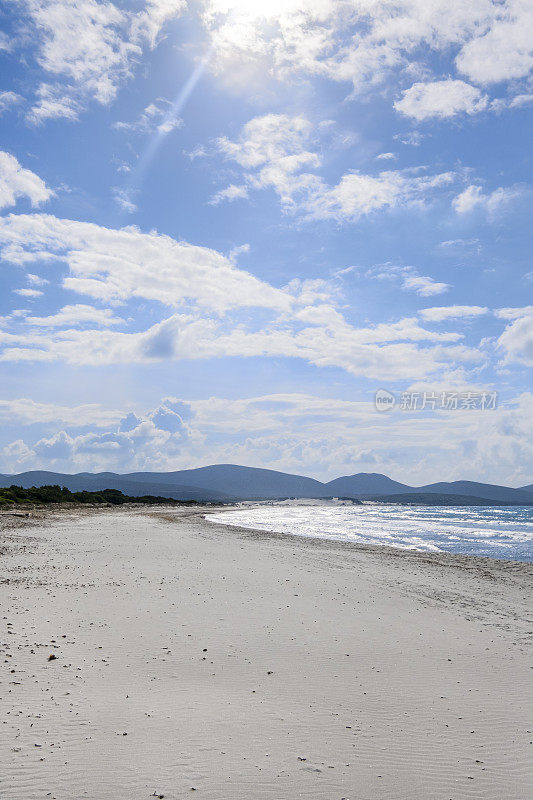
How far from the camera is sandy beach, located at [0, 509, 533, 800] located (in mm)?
5641

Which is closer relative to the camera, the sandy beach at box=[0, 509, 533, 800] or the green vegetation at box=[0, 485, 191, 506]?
the sandy beach at box=[0, 509, 533, 800]

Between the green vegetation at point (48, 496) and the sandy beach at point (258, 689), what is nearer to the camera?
the sandy beach at point (258, 689)

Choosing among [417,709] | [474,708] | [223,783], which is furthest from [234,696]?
[474,708]

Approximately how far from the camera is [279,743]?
20.9 feet

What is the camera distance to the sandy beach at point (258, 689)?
5.64m

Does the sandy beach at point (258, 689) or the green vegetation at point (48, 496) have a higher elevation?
the sandy beach at point (258, 689)

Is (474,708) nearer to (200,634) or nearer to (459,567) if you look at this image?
(200,634)

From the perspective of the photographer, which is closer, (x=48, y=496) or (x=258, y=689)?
(x=258, y=689)

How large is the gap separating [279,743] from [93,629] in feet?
18.8

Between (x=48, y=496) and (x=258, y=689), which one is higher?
(x=258, y=689)

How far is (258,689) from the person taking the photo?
26.3 ft

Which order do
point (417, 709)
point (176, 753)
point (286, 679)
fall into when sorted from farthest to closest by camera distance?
1. point (286, 679)
2. point (417, 709)
3. point (176, 753)

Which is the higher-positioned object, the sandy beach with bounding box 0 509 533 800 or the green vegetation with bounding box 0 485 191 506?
the sandy beach with bounding box 0 509 533 800

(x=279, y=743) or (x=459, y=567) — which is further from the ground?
(x=279, y=743)
